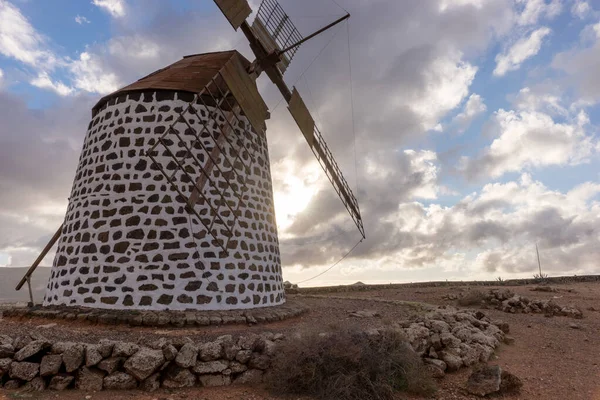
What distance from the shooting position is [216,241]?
1002 cm

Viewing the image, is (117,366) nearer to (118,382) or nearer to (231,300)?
(118,382)

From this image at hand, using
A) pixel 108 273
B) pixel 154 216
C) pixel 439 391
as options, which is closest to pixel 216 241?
pixel 154 216

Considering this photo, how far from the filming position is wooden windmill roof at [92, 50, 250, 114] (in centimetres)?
1105

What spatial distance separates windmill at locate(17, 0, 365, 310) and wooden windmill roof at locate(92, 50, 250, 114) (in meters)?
0.05

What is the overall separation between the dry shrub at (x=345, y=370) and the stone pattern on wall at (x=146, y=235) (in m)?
4.37

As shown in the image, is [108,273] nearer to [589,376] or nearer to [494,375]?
[494,375]

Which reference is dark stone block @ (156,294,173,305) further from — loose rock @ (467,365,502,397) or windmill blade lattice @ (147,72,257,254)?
loose rock @ (467,365,502,397)

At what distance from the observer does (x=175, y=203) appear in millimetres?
9961

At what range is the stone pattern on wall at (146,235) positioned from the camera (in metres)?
9.49

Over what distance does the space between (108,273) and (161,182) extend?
2.38m

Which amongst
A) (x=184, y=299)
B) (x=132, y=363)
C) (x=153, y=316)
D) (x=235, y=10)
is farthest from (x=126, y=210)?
(x=235, y=10)

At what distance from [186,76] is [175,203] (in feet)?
12.6

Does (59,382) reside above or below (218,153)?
below

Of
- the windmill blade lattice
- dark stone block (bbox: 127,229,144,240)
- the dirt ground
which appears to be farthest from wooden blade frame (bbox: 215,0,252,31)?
the dirt ground
